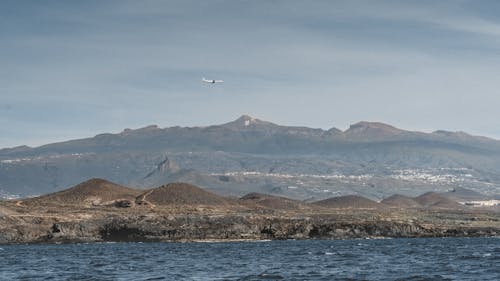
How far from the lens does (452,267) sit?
105 m

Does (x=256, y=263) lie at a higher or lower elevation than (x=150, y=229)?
lower

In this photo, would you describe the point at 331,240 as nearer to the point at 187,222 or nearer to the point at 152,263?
the point at 187,222

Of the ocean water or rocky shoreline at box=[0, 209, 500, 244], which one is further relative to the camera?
rocky shoreline at box=[0, 209, 500, 244]

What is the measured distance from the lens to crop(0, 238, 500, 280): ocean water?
95438 millimetres

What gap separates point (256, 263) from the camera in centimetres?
11331

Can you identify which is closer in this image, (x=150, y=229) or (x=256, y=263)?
(x=256, y=263)

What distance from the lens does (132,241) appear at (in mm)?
185125

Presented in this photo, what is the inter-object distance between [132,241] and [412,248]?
5994 cm

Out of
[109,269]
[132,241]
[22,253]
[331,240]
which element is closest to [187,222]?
[132,241]

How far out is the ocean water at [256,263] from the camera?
95438 millimetres

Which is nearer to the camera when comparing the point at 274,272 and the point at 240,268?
the point at 274,272

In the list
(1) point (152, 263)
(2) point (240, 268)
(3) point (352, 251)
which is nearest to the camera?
(2) point (240, 268)

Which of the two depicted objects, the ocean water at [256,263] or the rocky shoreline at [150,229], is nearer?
the ocean water at [256,263]

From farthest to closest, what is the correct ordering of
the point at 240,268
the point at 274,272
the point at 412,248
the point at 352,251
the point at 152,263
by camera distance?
the point at 412,248 → the point at 352,251 → the point at 152,263 → the point at 240,268 → the point at 274,272
